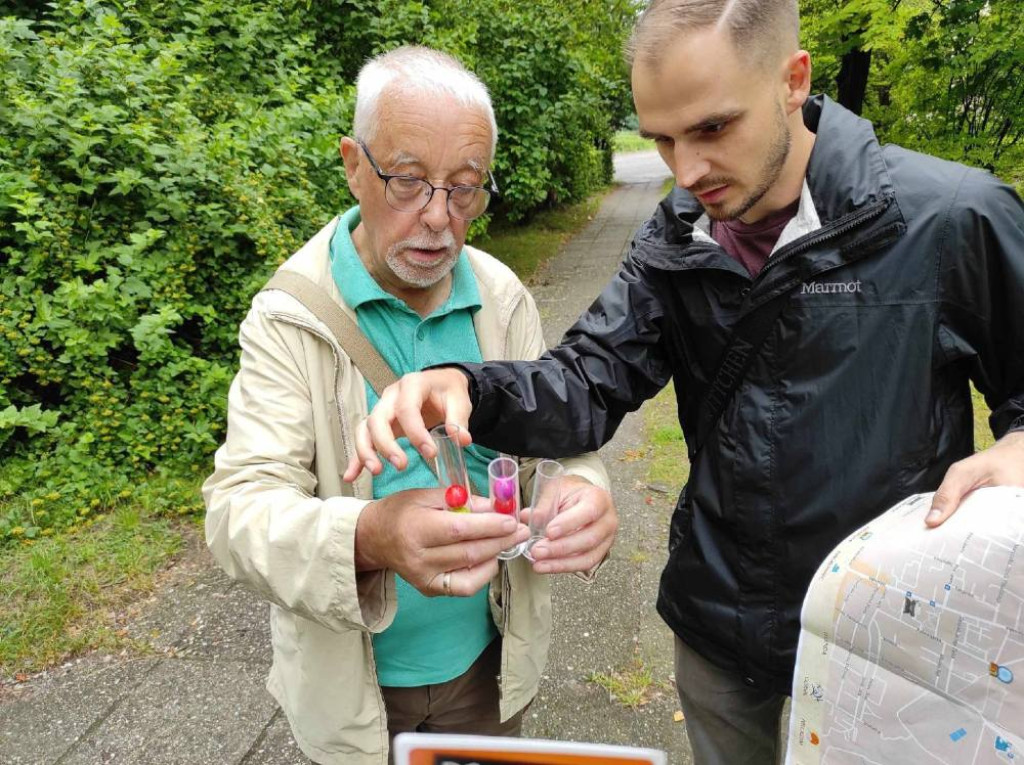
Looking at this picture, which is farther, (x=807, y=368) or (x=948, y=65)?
(x=948, y=65)

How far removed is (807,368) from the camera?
145 centimetres

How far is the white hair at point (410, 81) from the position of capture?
1.57 m

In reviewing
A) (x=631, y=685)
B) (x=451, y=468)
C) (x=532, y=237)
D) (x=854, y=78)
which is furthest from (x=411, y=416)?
A: (x=532, y=237)

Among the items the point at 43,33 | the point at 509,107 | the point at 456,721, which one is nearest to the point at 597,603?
the point at 456,721

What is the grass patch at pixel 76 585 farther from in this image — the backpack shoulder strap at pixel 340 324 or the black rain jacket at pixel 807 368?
the black rain jacket at pixel 807 368

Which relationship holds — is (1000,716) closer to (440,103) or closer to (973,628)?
(973,628)

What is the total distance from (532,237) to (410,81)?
36.3 ft

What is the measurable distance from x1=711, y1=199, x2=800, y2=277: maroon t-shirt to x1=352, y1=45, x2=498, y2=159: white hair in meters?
0.70

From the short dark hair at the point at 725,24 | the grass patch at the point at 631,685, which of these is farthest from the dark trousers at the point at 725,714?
the short dark hair at the point at 725,24

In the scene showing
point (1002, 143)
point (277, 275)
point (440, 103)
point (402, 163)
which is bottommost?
point (1002, 143)

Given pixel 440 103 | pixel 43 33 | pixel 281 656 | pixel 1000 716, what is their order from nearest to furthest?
1. pixel 1000 716
2. pixel 440 103
3. pixel 281 656
4. pixel 43 33

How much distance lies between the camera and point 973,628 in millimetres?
875

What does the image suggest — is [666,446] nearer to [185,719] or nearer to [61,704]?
[185,719]

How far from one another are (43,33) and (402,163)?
4.31 metres
